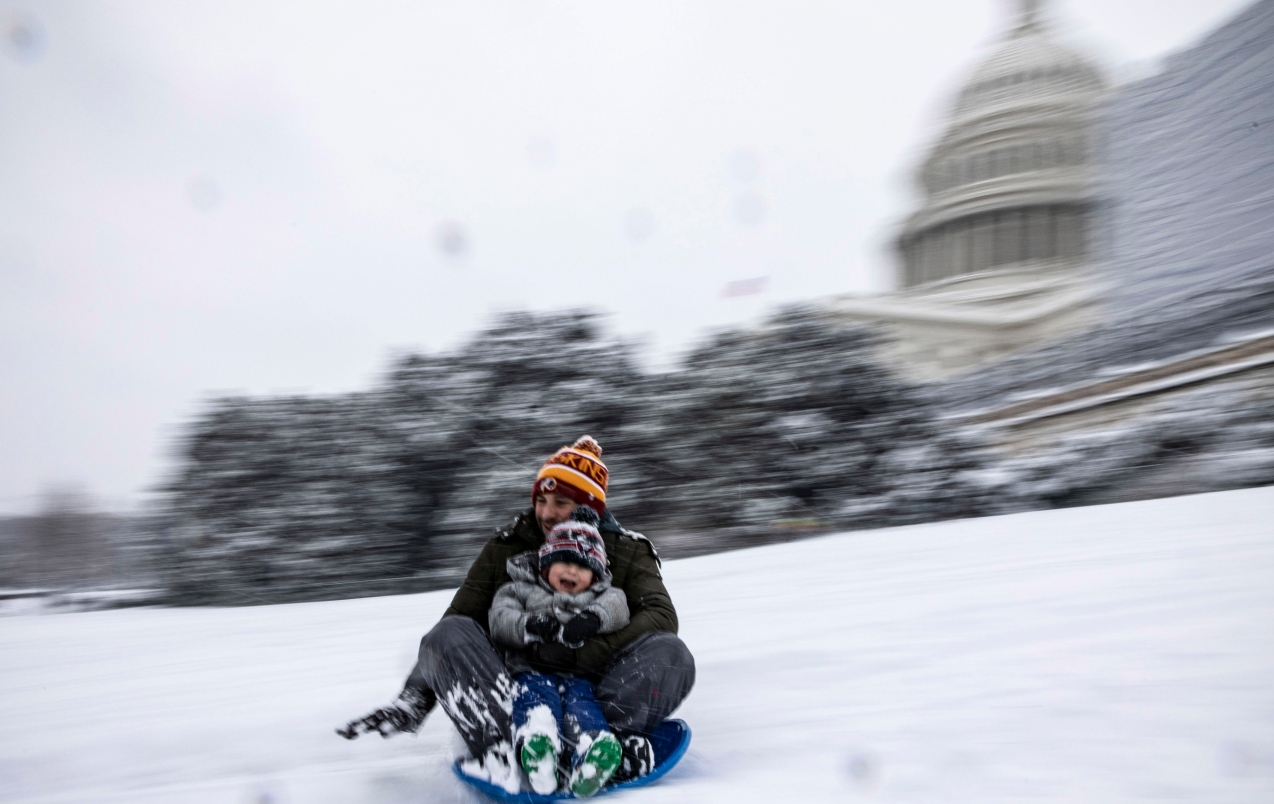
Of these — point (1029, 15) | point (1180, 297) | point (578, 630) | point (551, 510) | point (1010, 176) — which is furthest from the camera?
point (1029, 15)

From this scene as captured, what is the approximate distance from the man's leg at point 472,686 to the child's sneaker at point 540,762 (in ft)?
0.33

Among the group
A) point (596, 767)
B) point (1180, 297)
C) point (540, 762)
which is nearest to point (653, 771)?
point (596, 767)

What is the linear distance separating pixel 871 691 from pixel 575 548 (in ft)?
4.04

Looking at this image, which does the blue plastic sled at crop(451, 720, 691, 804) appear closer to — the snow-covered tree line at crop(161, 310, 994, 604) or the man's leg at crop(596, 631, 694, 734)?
the man's leg at crop(596, 631, 694, 734)

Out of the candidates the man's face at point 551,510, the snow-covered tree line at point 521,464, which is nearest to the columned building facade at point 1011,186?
the snow-covered tree line at point 521,464

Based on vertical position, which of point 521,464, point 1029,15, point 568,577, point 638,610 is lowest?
point 521,464

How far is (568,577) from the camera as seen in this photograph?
98.9 inches

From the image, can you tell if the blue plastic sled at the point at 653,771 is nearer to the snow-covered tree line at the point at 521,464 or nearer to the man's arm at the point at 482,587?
the man's arm at the point at 482,587

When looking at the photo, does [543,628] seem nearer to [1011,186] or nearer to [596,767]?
[596,767]

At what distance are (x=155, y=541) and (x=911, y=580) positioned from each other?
21.0 ft

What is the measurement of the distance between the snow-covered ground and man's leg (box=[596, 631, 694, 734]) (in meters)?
0.19

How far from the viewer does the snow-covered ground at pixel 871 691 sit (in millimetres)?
2270

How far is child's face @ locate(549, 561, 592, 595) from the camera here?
250 centimetres

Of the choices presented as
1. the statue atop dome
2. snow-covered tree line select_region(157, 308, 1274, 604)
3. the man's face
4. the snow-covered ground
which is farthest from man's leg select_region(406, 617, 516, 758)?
the statue atop dome
